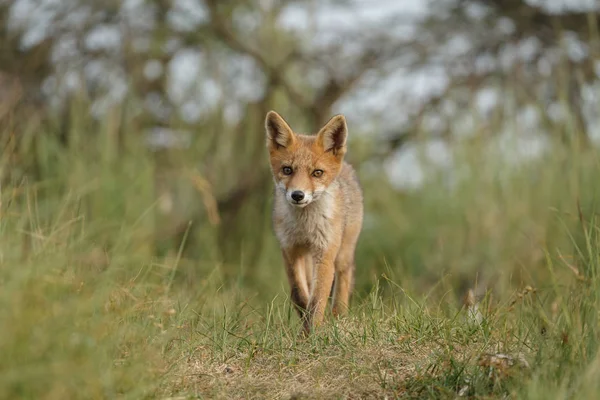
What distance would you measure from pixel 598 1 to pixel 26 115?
7300 mm

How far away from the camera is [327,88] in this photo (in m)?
10.5

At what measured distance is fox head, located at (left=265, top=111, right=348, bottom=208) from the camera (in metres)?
5.39

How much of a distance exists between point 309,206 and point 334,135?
0.54 meters

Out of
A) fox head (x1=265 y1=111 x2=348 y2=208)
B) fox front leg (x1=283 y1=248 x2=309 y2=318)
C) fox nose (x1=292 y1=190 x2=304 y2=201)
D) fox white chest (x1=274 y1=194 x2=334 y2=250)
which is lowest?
fox front leg (x1=283 y1=248 x2=309 y2=318)

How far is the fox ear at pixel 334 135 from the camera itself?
552 cm

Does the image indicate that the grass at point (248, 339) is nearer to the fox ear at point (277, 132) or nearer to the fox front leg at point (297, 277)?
the fox front leg at point (297, 277)

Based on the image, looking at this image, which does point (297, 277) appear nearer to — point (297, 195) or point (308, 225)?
point (308, 225)

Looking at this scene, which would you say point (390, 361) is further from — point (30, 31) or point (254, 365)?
point (30, 31)

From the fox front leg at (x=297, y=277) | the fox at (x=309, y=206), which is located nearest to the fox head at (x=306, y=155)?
the fox at (x=309, y=206)

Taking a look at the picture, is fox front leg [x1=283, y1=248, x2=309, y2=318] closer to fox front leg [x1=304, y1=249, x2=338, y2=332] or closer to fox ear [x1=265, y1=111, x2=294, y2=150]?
fox front leg [x1=304, y1=249, x2=338, y2=332]

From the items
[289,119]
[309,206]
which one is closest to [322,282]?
[309,206]

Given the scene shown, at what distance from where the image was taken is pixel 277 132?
5633 mm

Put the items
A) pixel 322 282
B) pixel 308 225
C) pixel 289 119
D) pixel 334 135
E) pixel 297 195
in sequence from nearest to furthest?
pixel 297 195, pixel 322 282, pixel 308 225, pixel 334 135, pixel 289 119

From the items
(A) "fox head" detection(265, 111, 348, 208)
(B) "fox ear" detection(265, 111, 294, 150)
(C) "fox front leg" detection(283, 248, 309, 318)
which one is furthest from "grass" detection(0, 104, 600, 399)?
(B) "fox ear" detection(265, 111, 294, 150)
